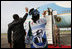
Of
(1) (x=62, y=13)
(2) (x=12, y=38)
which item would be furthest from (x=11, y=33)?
(1) (x=62, y=13)

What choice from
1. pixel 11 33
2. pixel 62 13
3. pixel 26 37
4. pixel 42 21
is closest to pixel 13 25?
pixel 11 33

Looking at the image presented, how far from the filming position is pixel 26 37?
279 cm

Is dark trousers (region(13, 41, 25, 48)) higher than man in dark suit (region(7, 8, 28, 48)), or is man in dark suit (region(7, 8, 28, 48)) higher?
man in dark suit (region(7, 8, 28, 48))

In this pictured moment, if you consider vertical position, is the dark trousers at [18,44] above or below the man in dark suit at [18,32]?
below

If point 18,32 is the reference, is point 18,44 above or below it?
below

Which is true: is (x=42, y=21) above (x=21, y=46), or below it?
above

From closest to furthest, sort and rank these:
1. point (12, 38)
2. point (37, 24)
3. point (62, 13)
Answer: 1. point (37, 24)
2. point (12, 38)
3. point (62, 13)

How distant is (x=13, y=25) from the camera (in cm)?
267

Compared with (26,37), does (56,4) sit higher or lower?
higher

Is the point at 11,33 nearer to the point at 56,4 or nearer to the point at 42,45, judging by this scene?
the point at 42,45

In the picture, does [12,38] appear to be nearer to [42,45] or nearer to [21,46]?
[21,46]

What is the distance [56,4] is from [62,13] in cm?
167

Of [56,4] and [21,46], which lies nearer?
[21,46]

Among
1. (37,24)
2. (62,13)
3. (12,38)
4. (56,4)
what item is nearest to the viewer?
(37,24)
